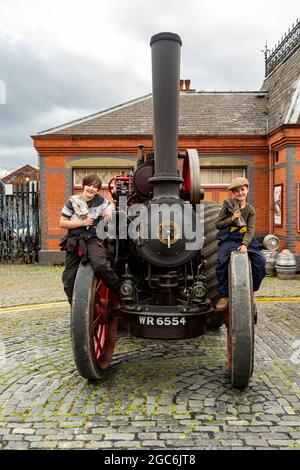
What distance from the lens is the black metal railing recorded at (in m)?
14.7

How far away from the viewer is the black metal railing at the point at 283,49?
577 inches

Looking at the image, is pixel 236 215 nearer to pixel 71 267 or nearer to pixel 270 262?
pixel 71 267

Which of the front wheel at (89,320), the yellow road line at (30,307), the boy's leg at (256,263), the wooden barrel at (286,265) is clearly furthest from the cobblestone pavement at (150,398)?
the wooden barrel at (286,265)

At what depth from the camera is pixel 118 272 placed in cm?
456

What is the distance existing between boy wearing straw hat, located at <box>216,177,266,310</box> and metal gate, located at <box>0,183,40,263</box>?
10.3m

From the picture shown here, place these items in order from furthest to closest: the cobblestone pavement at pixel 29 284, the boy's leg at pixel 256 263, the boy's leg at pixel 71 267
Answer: the cobblestone pavement at pixel 29 284
the boy's leg at pixel 71 267
the boy's leg at pixel 256 263

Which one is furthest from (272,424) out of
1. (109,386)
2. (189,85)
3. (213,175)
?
(189,85)

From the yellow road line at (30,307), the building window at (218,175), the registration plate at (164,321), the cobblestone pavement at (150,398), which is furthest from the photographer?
the building window at (218,175)

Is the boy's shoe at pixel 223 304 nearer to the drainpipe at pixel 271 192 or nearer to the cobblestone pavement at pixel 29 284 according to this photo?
the cobblestone pavement at pixel 29 284

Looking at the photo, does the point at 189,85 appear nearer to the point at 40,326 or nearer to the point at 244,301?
the point at 40,326

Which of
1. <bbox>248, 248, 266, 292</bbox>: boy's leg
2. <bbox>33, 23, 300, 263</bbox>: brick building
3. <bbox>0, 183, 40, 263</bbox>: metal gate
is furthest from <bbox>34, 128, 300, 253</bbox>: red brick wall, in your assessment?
<bbox>248, 248, 266, 292</bbox>: boy's leg

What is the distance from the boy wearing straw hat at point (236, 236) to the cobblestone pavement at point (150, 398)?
804 millimetres

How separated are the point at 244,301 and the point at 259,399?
85cm

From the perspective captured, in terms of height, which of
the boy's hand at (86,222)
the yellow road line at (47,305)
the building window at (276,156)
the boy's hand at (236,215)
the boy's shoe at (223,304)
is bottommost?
the yellow road line at (47,305)
